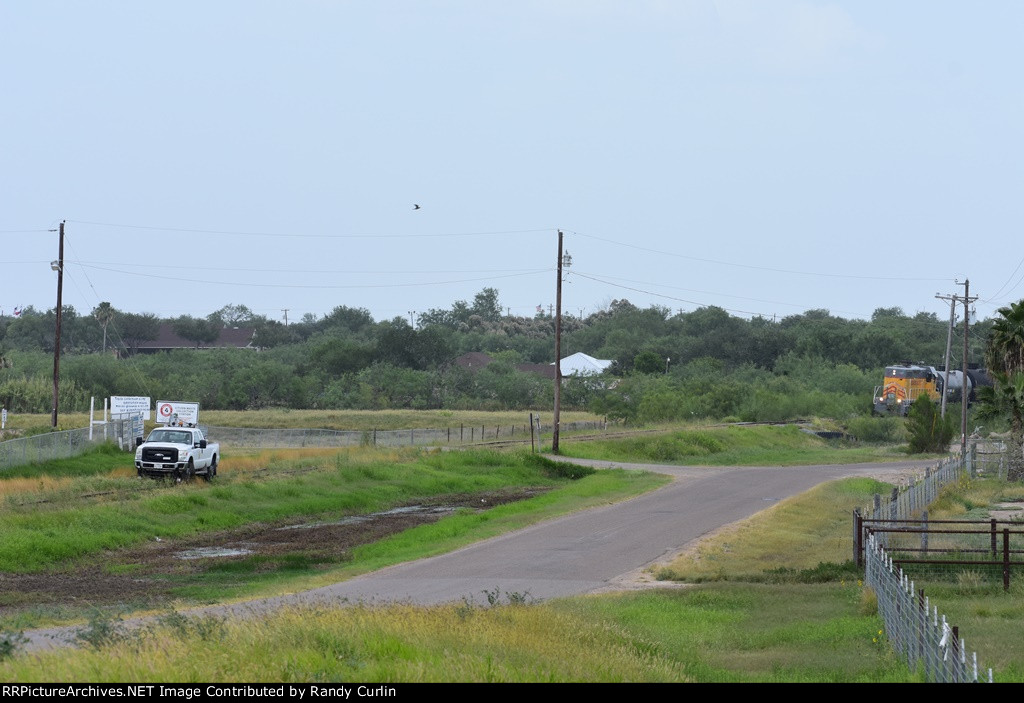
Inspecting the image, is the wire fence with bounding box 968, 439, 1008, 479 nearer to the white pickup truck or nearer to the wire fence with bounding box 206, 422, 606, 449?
the wire fence with bounding box 206, 422, 606, 449

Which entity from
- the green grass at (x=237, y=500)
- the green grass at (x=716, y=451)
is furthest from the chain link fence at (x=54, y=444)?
the green grass at (x=716, y=451)

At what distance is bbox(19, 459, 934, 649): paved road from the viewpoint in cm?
2094

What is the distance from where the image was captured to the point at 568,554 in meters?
27.7

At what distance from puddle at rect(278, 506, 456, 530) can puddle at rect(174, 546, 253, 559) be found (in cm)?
462

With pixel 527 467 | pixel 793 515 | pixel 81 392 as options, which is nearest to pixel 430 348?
pixel 81 392

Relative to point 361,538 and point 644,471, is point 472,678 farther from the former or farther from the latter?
point 644,471

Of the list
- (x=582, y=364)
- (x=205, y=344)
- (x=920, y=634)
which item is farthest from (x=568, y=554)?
(x=205, y=344)

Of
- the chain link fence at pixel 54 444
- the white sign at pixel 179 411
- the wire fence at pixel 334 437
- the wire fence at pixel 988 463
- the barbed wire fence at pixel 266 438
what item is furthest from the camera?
the wire fence at pixel 334 437

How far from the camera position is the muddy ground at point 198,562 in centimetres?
2161

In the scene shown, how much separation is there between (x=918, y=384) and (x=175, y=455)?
59229 mm

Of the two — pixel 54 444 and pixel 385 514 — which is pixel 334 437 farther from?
pixel 385 514

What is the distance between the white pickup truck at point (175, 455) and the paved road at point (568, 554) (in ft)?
49.0

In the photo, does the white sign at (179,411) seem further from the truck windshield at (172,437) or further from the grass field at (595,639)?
the grass field at (595,639)
